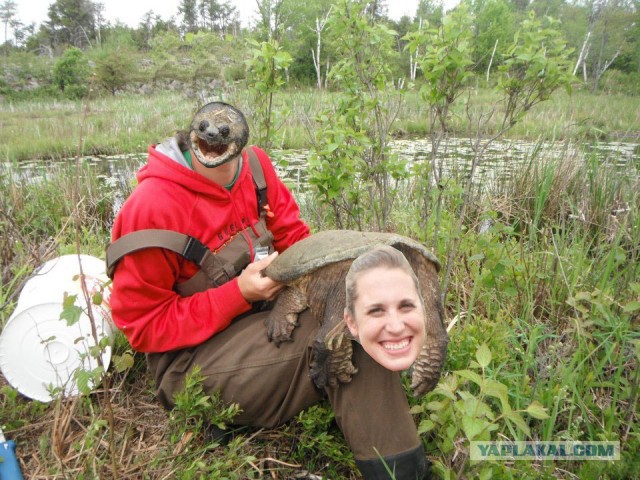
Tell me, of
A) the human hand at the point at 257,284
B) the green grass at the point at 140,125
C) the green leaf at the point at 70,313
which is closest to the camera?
the green leaf at the point at 70,313

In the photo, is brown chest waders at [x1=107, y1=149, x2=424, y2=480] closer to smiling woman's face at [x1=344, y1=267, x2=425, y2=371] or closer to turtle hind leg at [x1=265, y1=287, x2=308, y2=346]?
turtle hind leg at [x1=265, y1=287, x2=308, y2=346]

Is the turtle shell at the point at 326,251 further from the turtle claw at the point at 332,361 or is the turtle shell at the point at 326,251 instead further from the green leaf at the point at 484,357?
the green leaf at the point at 484,357

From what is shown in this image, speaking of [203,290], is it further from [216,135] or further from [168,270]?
[216,135]

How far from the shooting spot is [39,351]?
1931mm

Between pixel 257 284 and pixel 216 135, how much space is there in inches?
23.9

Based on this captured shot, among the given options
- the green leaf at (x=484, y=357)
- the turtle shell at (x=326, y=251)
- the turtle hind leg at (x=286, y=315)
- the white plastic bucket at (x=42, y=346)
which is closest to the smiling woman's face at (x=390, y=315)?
the green leaf at (x=484, y=357)

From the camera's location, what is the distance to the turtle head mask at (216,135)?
1.71m

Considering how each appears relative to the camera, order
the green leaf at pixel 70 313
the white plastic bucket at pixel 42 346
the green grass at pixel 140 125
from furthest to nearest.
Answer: the green grass at pixel 140 125
the white plastic bucket at pixel 42 346
the green leaf at pixel 70 313

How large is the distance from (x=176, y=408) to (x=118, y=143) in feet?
29.6

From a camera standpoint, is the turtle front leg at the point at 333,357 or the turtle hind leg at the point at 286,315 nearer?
the turtle front leg at the point at 333,357

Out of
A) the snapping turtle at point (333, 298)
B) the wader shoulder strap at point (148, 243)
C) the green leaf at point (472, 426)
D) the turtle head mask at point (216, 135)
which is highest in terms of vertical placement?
the turtle head mask at point (216, 135)

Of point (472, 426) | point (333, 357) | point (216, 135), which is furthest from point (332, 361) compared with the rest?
point (216, 135)

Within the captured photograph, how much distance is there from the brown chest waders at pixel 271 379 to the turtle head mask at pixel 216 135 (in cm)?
34

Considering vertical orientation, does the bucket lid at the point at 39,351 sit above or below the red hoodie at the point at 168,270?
below
